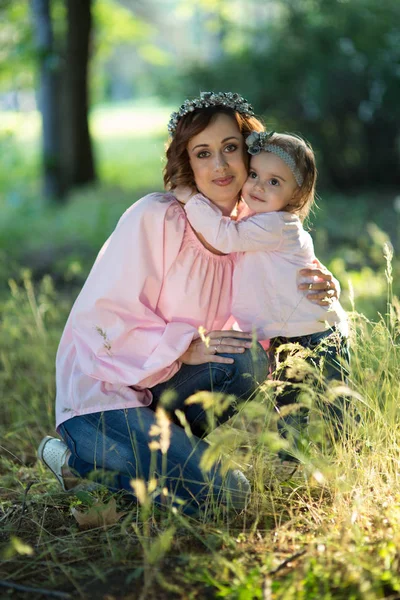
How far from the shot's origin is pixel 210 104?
3.10 metres

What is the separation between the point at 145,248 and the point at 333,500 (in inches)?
46.3

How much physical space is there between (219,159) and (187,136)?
0.58 ft

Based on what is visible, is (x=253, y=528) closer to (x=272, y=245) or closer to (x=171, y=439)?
(x=171, y=439)

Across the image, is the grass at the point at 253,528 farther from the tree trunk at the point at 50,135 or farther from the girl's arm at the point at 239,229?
the tree trunk at the point at 50,135

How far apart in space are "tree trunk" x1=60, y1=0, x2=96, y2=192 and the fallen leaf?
8.72m

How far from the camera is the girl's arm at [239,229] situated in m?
2.92

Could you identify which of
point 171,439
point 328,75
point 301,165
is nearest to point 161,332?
point 171,439

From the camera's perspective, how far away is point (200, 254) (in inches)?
121

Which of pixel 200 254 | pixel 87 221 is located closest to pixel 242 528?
pixel 200 254

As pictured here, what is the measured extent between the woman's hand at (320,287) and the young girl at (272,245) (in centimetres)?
2

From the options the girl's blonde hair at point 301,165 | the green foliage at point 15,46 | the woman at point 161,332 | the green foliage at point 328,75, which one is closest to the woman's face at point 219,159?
the woman at point 161,332

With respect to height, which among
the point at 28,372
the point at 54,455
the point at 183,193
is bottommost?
the point at 28,372

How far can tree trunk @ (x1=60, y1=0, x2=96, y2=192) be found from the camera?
33.3ft

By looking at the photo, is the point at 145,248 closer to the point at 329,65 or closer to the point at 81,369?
→ the point at 81,369
